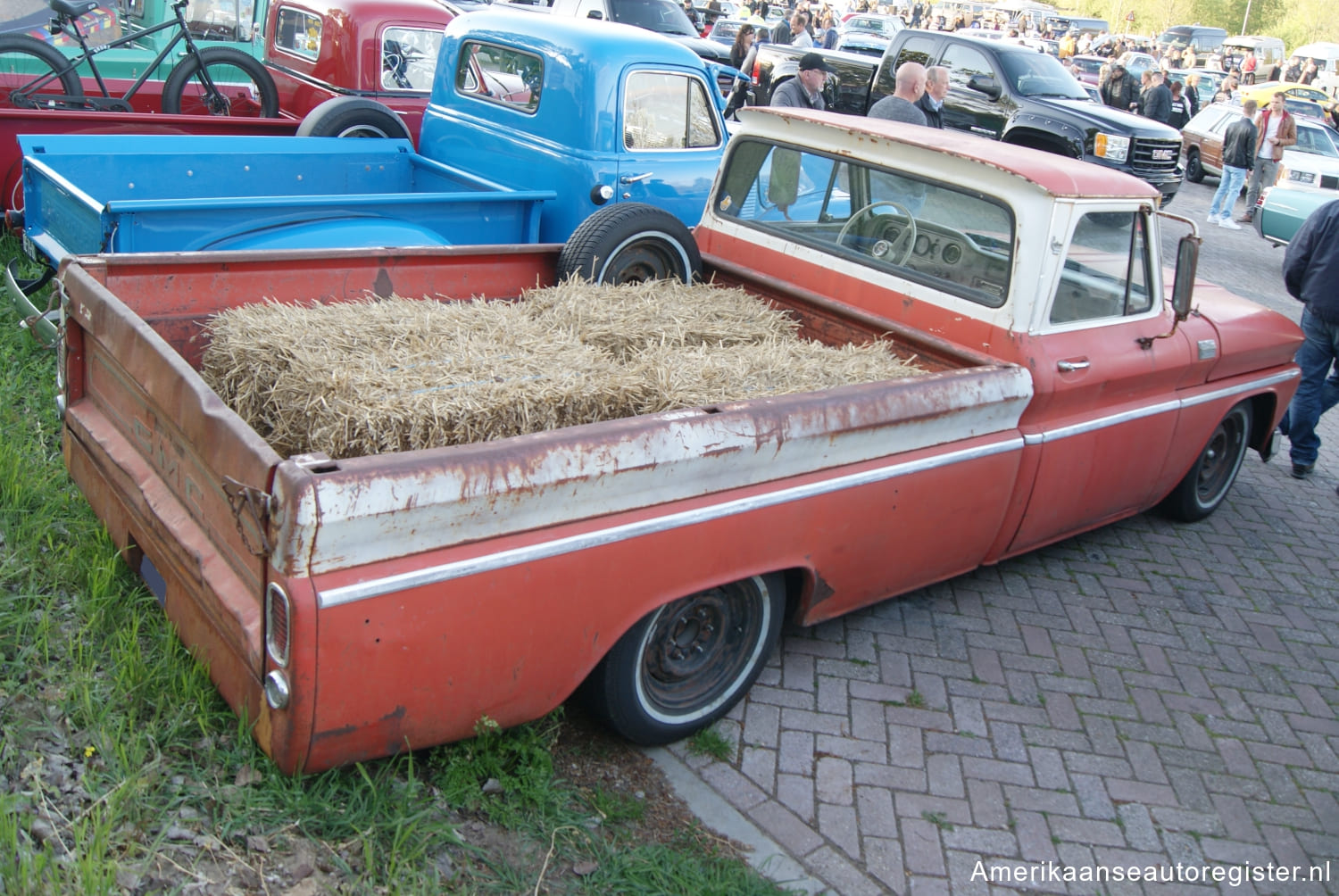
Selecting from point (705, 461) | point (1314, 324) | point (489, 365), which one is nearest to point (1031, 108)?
point (1314, 324)

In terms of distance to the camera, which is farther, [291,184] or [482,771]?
[291,184]

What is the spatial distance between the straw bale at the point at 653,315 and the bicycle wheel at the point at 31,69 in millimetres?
5384

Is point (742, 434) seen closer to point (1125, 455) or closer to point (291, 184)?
point (1125, 455)

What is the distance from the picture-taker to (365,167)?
6.50 meters

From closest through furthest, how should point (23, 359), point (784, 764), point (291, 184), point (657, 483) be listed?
point (657, 483) → point (784, 764) → point (23, 359) → point (291, 184)

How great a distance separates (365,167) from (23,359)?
7.53 feet

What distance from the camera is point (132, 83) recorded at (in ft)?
28.3

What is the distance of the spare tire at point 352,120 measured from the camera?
685cm

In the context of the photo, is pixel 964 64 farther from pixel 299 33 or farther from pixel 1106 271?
pixel 1106 271

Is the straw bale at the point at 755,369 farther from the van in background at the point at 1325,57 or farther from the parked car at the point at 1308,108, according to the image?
the van in background at the point at 1325,57

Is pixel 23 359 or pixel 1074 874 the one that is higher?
pixel 23 359

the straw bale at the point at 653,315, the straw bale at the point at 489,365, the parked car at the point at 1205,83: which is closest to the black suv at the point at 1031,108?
the straw bale at the point at 653,315

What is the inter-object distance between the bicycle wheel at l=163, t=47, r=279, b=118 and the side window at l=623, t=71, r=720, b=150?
12.6 ft

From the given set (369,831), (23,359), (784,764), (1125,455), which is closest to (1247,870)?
(784,764)
